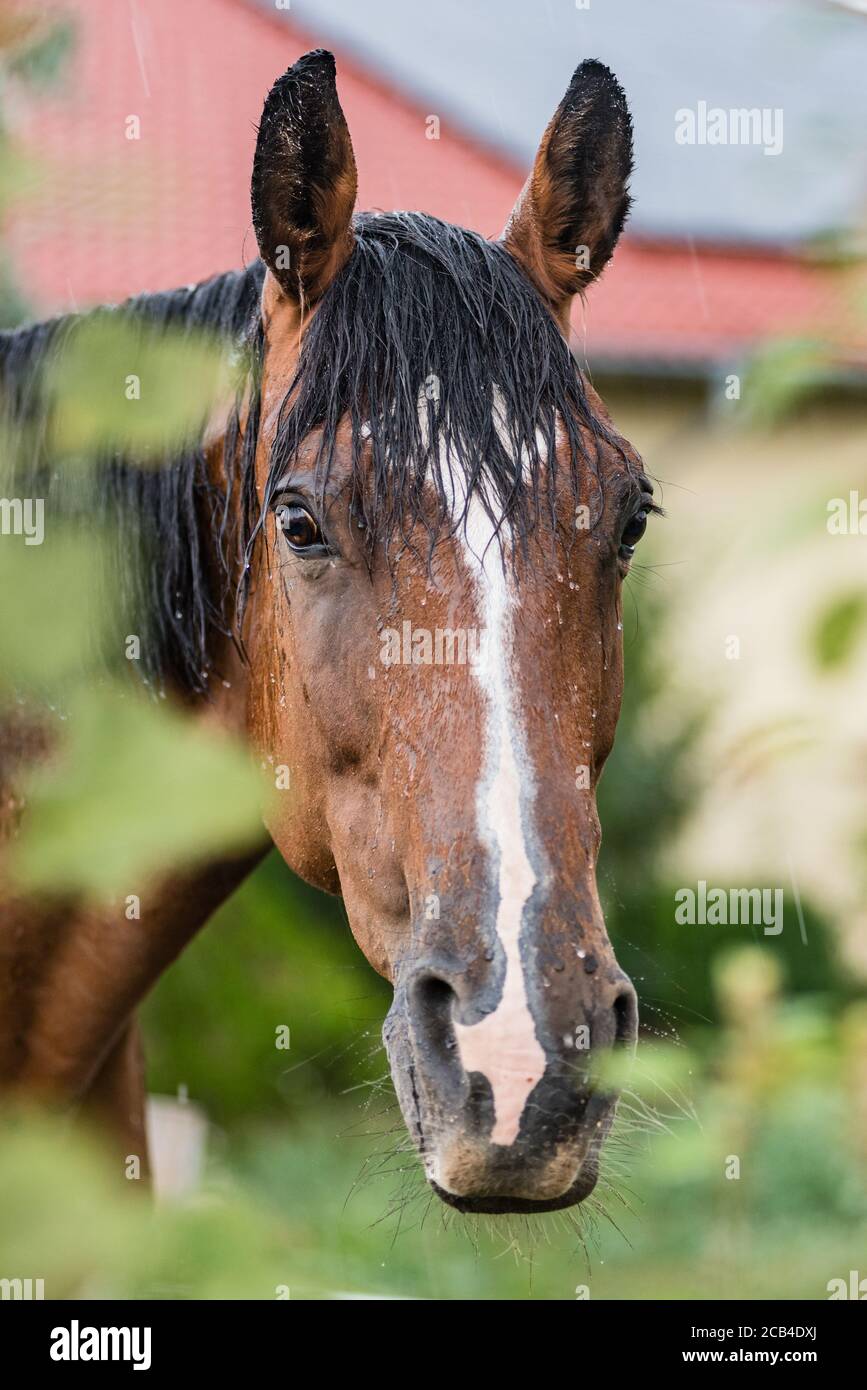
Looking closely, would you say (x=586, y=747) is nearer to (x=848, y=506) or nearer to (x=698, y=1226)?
(x=848, y=506)

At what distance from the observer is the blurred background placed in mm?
1223

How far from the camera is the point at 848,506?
4.47 ft

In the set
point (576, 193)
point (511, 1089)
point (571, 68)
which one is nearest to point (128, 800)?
point (511, 1089)

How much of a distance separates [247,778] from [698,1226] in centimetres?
631

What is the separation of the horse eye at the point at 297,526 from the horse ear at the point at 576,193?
33.3 inches

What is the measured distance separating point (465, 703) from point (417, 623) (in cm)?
21

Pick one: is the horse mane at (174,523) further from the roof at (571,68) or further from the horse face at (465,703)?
the roof at (571,68)

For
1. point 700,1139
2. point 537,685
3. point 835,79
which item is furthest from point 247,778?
point 537,685

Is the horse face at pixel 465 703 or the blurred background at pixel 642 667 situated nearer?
the blurred background at pixel 642 667

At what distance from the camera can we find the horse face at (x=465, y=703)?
1.93m

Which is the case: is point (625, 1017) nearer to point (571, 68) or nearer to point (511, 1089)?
point (511, 1089)

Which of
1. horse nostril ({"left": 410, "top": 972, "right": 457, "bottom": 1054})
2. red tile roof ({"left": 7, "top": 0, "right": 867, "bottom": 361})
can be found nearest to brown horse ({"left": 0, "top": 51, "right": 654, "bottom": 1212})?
horse nostril ({"left": 410, "top": 972, "right": 457, "bottom": 1054})

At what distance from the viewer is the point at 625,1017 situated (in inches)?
80.5

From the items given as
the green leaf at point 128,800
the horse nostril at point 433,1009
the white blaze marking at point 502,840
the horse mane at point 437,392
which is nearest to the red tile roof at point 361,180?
the horse mane at point 437,392
